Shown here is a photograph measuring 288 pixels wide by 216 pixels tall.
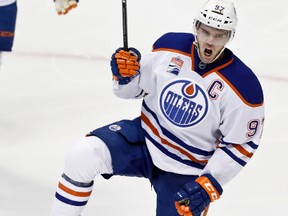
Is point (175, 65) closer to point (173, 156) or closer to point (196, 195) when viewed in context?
point (173, 156)

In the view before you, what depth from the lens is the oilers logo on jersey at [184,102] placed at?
9.52ft

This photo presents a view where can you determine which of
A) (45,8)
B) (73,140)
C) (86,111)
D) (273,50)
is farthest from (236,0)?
(73,140)

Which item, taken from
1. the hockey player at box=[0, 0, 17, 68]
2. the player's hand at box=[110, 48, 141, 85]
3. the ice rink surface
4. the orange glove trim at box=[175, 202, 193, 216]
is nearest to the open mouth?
the player's hand at box=[110, 48, 141, 85]

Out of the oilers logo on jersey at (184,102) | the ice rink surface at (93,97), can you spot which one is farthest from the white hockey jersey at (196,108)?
the ice rink surface at (93,97)

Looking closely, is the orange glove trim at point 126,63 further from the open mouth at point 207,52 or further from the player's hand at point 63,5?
the player's hand at point 63,5

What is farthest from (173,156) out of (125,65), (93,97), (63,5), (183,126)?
(93,97)

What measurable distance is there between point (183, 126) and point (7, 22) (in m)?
1.52

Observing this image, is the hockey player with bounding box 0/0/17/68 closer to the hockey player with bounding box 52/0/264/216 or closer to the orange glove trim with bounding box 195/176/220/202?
the hockey player with bounding box 52/0/264/216

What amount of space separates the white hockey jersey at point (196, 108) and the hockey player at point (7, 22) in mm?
1288

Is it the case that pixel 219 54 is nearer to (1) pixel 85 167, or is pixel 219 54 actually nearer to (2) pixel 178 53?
(2) pixel 178 53

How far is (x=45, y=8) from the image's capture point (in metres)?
6.17

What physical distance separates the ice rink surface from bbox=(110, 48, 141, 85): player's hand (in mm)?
833

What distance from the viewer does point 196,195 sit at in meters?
2.84

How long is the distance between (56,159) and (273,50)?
204 cm
